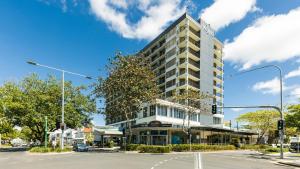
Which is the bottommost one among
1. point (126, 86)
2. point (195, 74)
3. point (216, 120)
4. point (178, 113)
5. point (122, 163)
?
point (122, 163)

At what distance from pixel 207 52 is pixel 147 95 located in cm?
4668

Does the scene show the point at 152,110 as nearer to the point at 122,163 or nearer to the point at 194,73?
the point at 194,73

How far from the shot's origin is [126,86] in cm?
4859

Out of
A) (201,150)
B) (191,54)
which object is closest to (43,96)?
(201,150)

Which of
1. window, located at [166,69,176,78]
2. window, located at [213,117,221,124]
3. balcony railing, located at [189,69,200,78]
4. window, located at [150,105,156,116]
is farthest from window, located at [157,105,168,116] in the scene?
window, located at [213,117,221,124]

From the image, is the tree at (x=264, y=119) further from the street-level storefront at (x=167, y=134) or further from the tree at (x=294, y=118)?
the tree at (x=294, y=118)

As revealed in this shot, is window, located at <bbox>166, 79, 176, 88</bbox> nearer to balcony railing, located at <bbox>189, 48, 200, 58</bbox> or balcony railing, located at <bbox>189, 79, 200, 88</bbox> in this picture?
balcony railing, located at <bbox>189, 79, 200, 88</bbox>

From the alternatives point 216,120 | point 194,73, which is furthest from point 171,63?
point 216,120

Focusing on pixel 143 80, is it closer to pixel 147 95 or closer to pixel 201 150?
pixel 147 95

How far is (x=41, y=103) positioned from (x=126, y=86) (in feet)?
45.9

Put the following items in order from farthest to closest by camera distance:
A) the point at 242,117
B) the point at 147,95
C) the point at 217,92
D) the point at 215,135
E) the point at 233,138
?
the point at 217,92 → the point at 242,117 → the point at 233,138 → the point at 215,135 → the point at 147,95

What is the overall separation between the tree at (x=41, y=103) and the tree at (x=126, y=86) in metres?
5.65

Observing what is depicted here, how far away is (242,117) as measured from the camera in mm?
87062

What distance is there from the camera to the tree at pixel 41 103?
5106 cm
